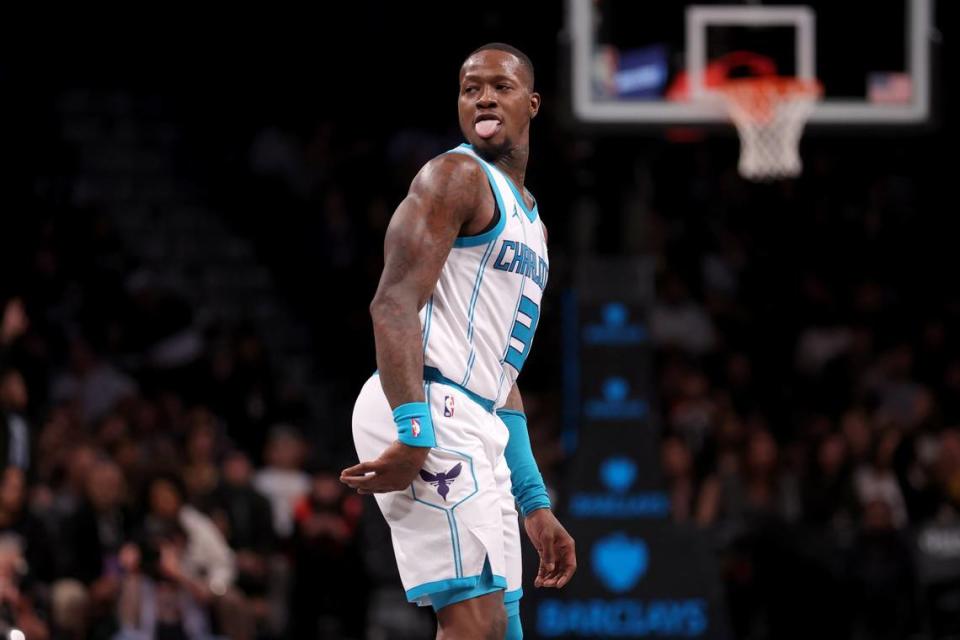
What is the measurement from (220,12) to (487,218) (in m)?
14.8

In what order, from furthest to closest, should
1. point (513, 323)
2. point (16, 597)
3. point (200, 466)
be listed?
point (200, 466), point (16, 597), point (513, 323)

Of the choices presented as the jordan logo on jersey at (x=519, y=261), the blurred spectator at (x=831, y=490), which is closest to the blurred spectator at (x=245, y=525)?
the blurred spectator at (x=831, y=490)

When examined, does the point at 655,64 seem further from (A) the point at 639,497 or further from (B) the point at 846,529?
(B) the point at 846,529

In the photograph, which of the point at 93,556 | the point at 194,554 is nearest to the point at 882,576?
the point at 194,554

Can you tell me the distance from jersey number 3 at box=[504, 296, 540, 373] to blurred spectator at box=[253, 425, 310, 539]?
799 cm

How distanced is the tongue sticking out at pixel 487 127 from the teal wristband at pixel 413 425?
90 cm

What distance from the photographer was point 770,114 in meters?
12.0

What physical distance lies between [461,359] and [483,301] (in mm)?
199

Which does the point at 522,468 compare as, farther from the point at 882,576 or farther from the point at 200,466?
the point at 882,576

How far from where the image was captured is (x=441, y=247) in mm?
4742

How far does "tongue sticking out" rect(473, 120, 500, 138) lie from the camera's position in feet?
16.4

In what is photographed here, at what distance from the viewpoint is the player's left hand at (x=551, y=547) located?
5281mm

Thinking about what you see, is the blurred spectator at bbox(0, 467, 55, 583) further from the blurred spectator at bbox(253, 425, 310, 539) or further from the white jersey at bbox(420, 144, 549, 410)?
the white jersey at bbox(420, 144, 549, 410)

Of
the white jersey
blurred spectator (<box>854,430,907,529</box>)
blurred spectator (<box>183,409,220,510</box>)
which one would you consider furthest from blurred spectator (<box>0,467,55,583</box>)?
blurred spectator (<box>854,430,907,529</box>)
